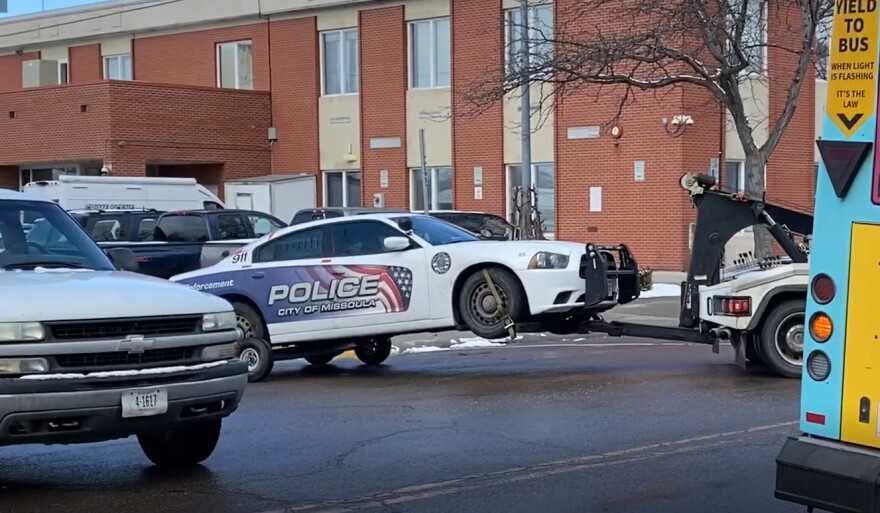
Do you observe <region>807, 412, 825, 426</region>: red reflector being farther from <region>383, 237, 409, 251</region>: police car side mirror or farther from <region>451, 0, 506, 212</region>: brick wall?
<region>451, 0, 506, 212</region>: brick wall

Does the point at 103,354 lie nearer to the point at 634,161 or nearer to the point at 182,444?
the point at 182,444

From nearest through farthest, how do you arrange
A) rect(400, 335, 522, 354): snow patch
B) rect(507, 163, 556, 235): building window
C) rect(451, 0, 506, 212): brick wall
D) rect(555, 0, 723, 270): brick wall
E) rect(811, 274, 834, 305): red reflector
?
1. rect(811, 274, 834, 305): red reflector
2. rect(400, 335, 522, 354): snow patch
3. rect(555, 0, 723, 270): brick wall
4. rect(507, 163, 556, 235): building window
5. rect(451, 0, 506, 212): brick wall

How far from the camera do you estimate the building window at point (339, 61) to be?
3234 cm

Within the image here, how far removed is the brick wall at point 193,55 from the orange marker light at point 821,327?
29.9 meters

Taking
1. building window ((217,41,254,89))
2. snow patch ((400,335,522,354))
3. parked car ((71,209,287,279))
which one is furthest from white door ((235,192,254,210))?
snow patch ((400,335,522,354))

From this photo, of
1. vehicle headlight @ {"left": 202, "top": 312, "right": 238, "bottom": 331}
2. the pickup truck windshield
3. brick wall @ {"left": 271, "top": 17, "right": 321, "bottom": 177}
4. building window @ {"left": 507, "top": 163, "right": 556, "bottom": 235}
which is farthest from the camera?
brick wall @ {"left": 271, "top": 17, "right": 321, "bottom": 177}

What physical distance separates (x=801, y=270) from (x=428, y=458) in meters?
Result: 5.18

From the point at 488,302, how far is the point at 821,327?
711 cm

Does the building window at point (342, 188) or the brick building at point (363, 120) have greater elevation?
the brick building at point (363, 120)

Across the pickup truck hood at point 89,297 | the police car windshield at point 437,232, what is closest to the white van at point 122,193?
the police car windshield at point 437,232

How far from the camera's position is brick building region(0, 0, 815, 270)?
2686 centimetres

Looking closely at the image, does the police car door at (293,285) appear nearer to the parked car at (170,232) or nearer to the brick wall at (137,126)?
the parked car at (170,232)

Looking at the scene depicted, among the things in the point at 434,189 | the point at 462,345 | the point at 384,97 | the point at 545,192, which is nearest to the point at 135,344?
the point at 462,345

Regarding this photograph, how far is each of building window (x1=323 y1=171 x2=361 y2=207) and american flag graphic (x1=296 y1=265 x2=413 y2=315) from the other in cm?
Answer: 1968
